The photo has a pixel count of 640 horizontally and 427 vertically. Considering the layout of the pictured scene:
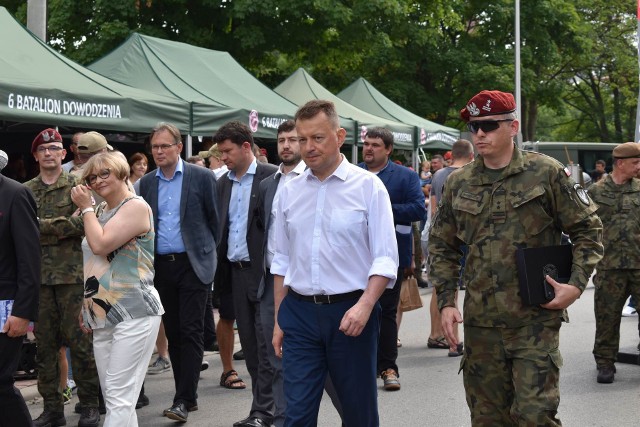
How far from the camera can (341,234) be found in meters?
4.91

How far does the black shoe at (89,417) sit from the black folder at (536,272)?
3.60 meters

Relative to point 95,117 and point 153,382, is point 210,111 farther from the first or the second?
point 153,382

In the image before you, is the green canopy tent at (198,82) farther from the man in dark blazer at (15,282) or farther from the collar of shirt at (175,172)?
the man in dark blazer at (15,282)

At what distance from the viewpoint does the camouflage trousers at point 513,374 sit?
4727 millimetres

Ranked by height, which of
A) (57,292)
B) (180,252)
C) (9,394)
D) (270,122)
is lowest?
(9,394)

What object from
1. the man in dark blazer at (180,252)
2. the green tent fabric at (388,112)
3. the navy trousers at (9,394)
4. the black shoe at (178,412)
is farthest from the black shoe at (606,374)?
the green tent fabric at (388,112)

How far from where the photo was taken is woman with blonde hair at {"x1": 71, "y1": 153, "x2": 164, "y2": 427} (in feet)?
18.7

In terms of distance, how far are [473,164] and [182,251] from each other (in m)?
2.92

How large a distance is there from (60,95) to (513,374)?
662cm

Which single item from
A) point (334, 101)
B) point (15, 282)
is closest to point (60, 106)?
point (15, 282)

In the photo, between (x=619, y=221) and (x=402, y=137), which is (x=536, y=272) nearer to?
(x=619, y=221)

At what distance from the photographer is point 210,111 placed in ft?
44.3

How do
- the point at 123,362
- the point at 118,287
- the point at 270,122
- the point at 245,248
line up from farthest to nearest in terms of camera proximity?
the point at 270,122, the point at 245,248, the point at 118,287, the point at 123,362

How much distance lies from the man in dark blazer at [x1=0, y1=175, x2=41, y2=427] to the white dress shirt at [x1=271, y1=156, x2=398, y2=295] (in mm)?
1432
